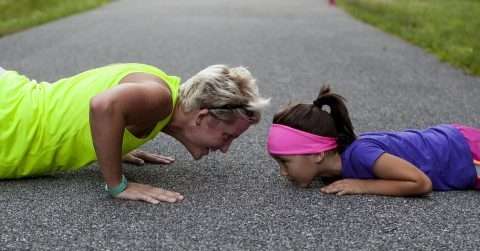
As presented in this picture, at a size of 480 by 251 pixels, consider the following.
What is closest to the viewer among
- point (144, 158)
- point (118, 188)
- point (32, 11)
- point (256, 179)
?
point (118, 188)

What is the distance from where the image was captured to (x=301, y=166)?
137 inches

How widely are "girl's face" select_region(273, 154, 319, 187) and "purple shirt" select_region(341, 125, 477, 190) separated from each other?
6.5 inches

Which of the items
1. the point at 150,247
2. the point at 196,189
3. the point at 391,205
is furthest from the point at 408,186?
the point at 150,247

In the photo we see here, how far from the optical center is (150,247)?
2689 mm

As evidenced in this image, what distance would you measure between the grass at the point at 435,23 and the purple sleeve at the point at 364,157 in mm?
4734

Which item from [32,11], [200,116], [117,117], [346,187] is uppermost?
[117,117]

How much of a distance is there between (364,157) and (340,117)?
25cm

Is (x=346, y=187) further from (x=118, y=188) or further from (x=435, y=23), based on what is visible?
(x=435, y=23)

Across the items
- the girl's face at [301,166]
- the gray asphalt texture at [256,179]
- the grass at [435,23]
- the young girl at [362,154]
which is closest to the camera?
the gray asphalt texture at [256,179]

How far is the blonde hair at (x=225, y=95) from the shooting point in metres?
3.28

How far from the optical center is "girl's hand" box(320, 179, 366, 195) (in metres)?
3.43

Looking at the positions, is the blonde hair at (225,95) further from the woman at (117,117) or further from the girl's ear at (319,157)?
the girl's ear at (319,157)

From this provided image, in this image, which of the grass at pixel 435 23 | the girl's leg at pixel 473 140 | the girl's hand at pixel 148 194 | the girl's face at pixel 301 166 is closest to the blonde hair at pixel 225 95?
the girl's face at pixel 301 166

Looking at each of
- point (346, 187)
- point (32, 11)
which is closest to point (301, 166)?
point (346, 187)
